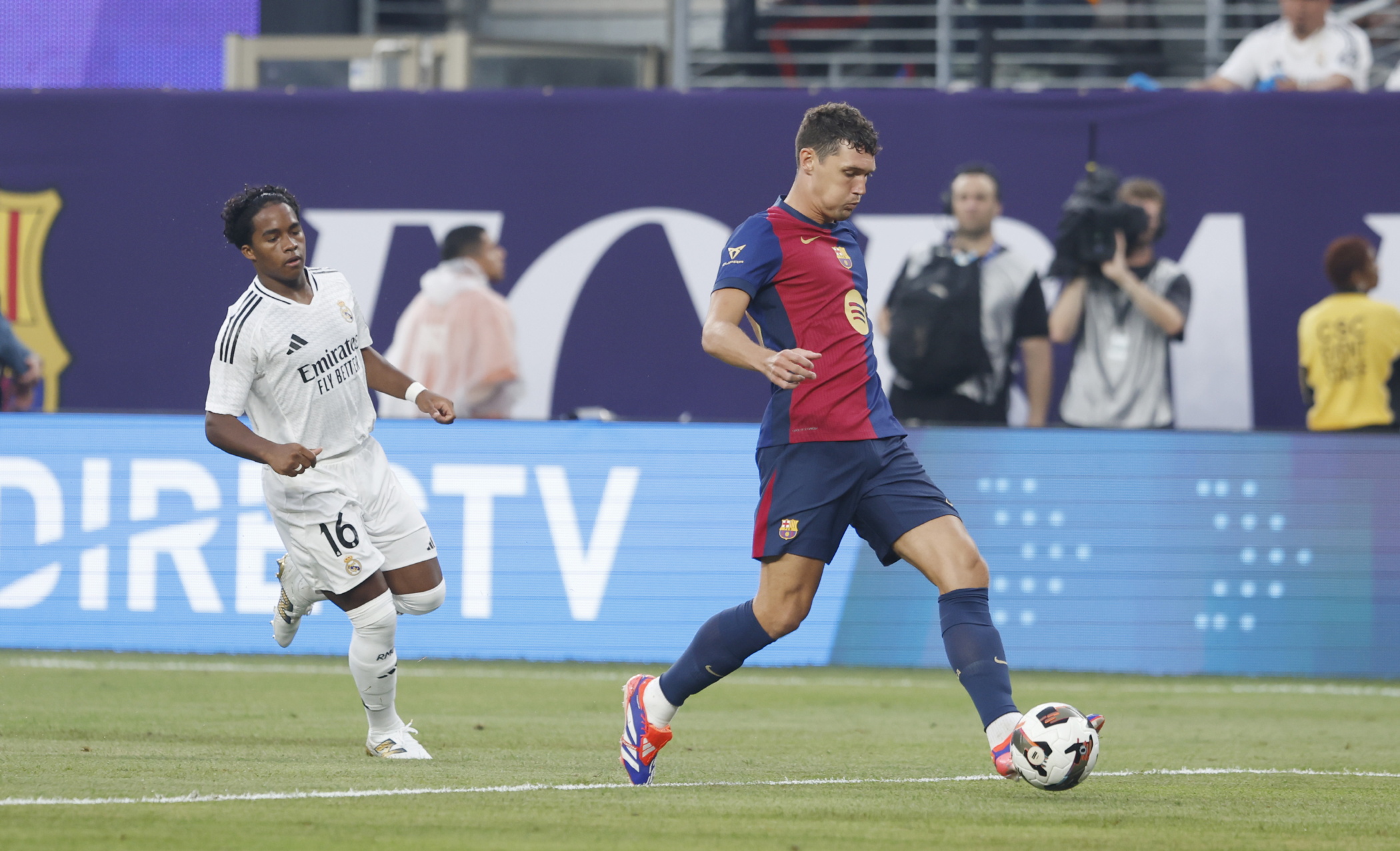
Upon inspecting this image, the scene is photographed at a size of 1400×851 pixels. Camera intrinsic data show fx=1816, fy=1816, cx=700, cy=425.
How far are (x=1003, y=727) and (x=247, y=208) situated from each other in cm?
331

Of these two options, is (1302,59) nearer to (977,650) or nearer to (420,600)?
(420,600)

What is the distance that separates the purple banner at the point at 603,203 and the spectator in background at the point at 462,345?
3.20ft

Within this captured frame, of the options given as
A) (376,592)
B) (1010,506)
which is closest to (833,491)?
(376,592)

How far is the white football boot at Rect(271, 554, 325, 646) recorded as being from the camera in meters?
6.89

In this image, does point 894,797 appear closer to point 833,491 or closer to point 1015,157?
point 833,491

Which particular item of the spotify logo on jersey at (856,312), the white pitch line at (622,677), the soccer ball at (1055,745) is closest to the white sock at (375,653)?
the spotify logo on jersey at (856,312)

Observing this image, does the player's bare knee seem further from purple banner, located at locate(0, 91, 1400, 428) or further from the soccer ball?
purple banner, located at locate(0, 91, 1400, 428)

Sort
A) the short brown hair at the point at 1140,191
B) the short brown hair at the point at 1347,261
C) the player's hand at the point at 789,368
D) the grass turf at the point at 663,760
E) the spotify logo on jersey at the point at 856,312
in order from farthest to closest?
the short brown hair at the point at 1140,191 < the short brown hair at the point at 1347,261 < the spotify logo on jersey at the point at 856,312 < the player's hand at the point at 789,368 < the grass turf at the point at 663,760

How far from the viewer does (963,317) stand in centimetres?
1123

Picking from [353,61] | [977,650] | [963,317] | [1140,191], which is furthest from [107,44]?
[977,650]

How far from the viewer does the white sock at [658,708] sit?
19.2ft

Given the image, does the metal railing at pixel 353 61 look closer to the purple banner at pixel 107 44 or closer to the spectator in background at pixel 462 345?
the purple banner at pixel 107 44

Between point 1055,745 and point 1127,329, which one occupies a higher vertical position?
point 1127,329

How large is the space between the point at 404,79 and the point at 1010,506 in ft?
23.7
